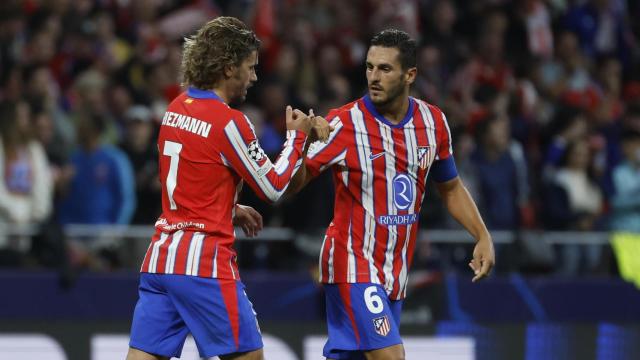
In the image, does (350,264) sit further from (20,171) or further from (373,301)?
(20,171)

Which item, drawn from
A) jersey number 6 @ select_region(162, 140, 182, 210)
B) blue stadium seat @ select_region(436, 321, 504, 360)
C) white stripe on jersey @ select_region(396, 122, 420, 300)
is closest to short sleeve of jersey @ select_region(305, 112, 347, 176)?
white stripe on jersey @ select_region(396, 122, 420, 300)

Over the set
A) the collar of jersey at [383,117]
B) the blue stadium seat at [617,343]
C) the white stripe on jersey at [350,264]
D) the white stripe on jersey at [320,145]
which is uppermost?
the collar of jersey at [383,117]

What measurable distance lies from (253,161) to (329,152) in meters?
0.87

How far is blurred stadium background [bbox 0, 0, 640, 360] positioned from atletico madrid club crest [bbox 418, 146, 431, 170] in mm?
2352

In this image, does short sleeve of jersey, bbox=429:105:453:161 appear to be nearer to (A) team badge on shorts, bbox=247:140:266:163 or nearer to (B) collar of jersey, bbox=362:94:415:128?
(B) collar of jersey, bbox=362:94:415:128

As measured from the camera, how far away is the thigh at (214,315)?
18.3 feet

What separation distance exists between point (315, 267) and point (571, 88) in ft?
16.3

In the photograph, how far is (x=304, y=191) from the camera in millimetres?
9812

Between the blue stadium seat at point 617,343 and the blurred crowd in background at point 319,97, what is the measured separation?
1591mm

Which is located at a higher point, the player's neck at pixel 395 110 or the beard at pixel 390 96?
the beard at pixel 390 96

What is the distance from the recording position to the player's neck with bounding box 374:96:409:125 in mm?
6496

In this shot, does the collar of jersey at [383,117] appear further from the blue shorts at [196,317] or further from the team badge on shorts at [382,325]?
the blue shorts at [196,317]

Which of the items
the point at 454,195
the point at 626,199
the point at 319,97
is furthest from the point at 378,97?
the point at 626,199

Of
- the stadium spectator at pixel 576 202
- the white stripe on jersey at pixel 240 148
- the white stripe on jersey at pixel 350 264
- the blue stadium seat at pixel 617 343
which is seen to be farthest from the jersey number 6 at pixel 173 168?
the stadium spectator at pixel 576 202
